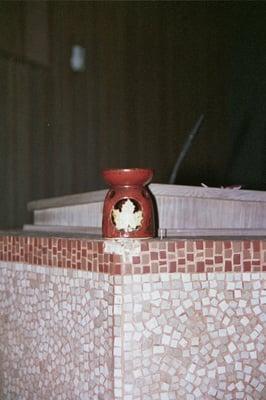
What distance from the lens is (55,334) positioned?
39.5 inches

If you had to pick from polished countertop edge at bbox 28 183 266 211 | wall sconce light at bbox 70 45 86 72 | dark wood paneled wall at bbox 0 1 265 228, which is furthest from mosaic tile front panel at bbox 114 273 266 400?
wall sconce light at bbox 70 45 86 72

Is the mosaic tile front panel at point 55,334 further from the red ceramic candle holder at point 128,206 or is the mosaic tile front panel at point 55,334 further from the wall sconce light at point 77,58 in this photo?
Result: the wall sconce light at point 77,58

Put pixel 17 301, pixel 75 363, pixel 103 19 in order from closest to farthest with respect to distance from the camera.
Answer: pixel 75 363 < pixel 17 301 < pixel 103 19

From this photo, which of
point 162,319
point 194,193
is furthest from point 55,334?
point 194,193

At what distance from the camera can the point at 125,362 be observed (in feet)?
2.72

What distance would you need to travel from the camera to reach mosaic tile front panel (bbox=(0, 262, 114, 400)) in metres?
0.88

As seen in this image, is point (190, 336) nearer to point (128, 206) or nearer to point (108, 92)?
point (128, 206)

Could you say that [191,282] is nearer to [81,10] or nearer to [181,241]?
[181,241]

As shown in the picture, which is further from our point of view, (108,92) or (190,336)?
(108,92)

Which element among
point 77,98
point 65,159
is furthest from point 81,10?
point 65,159

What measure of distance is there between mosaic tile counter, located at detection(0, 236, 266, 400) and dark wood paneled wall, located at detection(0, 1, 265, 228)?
1293 mm

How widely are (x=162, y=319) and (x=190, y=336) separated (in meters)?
0.05

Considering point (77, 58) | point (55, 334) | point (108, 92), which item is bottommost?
point (55, 334)

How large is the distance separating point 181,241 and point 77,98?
1.82 meters
